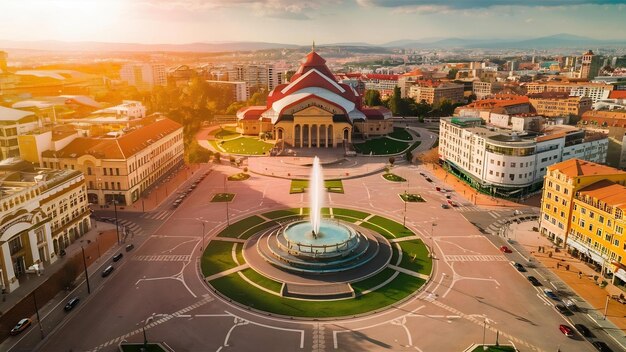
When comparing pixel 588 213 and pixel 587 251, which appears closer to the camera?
pixel 587 251

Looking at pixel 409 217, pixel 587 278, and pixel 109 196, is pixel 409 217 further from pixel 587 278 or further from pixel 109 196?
pixel 109 196

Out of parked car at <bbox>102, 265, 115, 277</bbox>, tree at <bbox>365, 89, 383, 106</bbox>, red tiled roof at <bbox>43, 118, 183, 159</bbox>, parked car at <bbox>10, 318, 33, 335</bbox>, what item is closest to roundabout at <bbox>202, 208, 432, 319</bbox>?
parked car at <bbox>102, 265, 115, 277</bbox>

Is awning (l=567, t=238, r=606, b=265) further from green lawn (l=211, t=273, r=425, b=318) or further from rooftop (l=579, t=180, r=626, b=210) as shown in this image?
green lawn (l=211, t=273, r=425, b=318)

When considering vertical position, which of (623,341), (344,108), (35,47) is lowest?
(623,341)

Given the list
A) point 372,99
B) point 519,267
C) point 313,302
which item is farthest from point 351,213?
point 372,99

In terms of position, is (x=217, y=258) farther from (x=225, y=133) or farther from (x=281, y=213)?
(x=225, y=133)

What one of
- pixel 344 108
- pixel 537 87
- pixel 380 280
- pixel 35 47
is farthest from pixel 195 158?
pixel 537 87
